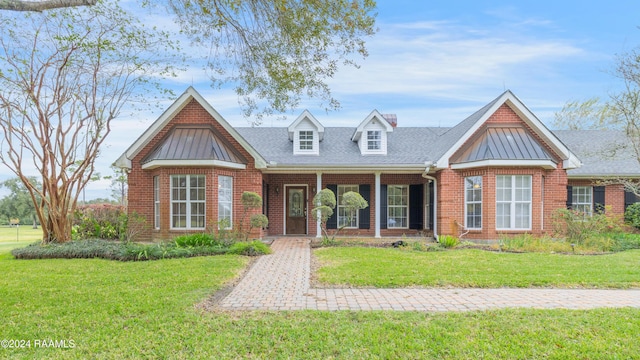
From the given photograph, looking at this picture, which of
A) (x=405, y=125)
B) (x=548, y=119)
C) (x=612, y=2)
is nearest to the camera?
(x=612, y=2)

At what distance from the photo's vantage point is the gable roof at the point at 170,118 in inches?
520

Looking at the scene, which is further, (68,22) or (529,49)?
(529,49)

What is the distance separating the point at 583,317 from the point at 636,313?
94 centimetres

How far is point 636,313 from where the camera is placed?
5086 millimetres

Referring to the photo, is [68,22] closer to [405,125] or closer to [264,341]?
[264,341]

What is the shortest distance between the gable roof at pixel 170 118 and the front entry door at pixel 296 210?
3.33 m

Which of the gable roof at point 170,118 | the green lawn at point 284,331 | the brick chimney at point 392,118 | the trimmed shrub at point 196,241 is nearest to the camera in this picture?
the green lawn at point 284,331

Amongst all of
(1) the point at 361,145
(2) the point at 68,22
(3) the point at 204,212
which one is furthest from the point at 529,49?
(2) the point at 68,22

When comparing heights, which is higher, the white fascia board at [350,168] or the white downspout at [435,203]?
the white fascia board at [350,168]

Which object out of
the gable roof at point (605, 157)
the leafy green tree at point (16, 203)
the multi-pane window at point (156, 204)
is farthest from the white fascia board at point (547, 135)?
the leafy green tree at point (16, 203)

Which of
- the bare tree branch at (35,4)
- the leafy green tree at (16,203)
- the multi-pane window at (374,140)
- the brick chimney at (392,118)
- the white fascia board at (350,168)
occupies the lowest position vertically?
the leafy green tree at (16,203)

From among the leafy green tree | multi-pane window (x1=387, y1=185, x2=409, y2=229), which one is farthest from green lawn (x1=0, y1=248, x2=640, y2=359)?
the leafy green tree

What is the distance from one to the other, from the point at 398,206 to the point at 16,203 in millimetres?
36420

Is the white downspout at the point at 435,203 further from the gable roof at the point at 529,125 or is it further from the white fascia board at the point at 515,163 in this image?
the white fascia board at the point at 515,163
